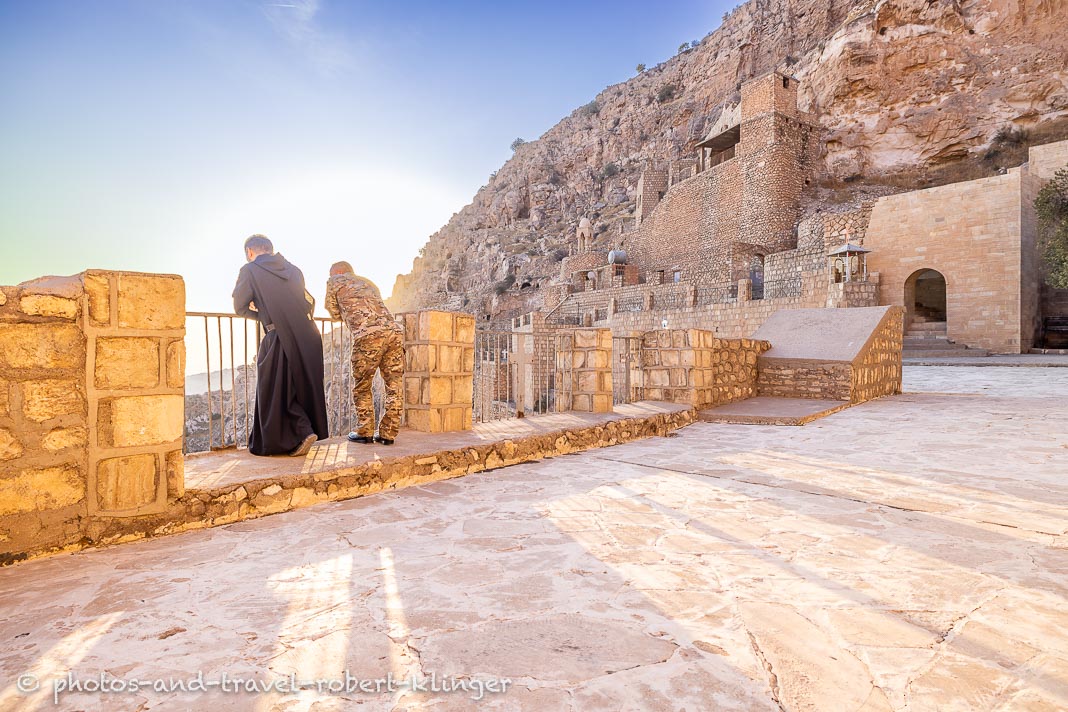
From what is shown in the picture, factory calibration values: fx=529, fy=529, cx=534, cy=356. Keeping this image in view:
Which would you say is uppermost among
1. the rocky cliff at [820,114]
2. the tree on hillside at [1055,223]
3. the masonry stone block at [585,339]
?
the rocky cliff at [820,114]

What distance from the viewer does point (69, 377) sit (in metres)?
2.79

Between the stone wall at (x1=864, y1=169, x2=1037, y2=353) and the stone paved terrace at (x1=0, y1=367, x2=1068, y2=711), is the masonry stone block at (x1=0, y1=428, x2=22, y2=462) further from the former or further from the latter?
the stone wall at (x1=864, y1=169, x2=1037, y2=353)

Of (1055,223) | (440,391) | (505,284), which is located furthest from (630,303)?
(440,391)

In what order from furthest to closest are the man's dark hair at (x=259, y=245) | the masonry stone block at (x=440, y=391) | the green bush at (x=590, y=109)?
1. the green bush at (x=590, y=109)
2. the masonry stone block at (x=440, y=391)
3. the man's dark hair at (x=259, y=245)

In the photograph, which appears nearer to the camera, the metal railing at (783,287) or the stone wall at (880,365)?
the stone wall at (880,365)

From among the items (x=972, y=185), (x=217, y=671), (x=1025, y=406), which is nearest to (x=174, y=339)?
(x=217, y=671)

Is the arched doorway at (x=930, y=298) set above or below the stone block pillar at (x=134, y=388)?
Result: above

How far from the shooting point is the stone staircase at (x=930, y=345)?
18.1 metres

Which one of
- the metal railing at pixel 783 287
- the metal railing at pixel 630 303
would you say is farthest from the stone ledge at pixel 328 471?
the metal railing at pixel 630 303

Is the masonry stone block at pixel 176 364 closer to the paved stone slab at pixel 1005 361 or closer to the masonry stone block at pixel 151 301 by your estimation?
the masonry stone block at pixel 151 301

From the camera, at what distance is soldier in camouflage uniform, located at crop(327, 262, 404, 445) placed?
4602 mm

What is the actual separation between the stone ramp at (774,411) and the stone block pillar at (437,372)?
4084 mm

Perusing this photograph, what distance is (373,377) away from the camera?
15.1 feet

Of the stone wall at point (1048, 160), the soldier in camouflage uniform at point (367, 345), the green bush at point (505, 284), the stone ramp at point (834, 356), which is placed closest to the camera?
the soldier in camouflage uniform at point (367, 345)
